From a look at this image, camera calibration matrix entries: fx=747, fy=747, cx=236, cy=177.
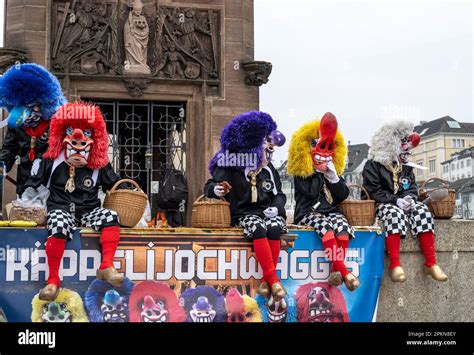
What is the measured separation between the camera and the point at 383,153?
8.06 metres

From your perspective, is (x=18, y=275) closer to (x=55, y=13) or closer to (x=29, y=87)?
(x=29, y=87)

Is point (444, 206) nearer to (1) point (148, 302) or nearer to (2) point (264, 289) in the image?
(2) point (264, 289)

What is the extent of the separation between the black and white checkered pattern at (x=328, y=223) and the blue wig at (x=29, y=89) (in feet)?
9.26

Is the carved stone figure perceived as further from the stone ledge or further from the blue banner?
the blue banner

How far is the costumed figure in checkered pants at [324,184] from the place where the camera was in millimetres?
7473

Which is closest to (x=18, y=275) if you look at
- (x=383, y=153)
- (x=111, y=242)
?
(x=111, y=242)

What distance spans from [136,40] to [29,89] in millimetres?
5636

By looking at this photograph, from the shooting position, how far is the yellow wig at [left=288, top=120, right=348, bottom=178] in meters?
7.71

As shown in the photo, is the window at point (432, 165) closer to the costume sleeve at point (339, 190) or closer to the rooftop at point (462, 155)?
the rooftop at point (462, 155)

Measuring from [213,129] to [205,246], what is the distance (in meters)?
6.16

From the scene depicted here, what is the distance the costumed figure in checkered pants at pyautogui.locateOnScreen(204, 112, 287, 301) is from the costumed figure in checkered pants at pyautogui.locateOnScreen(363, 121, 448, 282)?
44.2 inches

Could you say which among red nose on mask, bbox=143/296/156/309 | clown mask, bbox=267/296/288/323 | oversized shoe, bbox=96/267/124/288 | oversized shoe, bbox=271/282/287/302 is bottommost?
clown mask, bbox=267/296/288/323

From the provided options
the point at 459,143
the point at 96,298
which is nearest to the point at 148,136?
the point at 96,298
